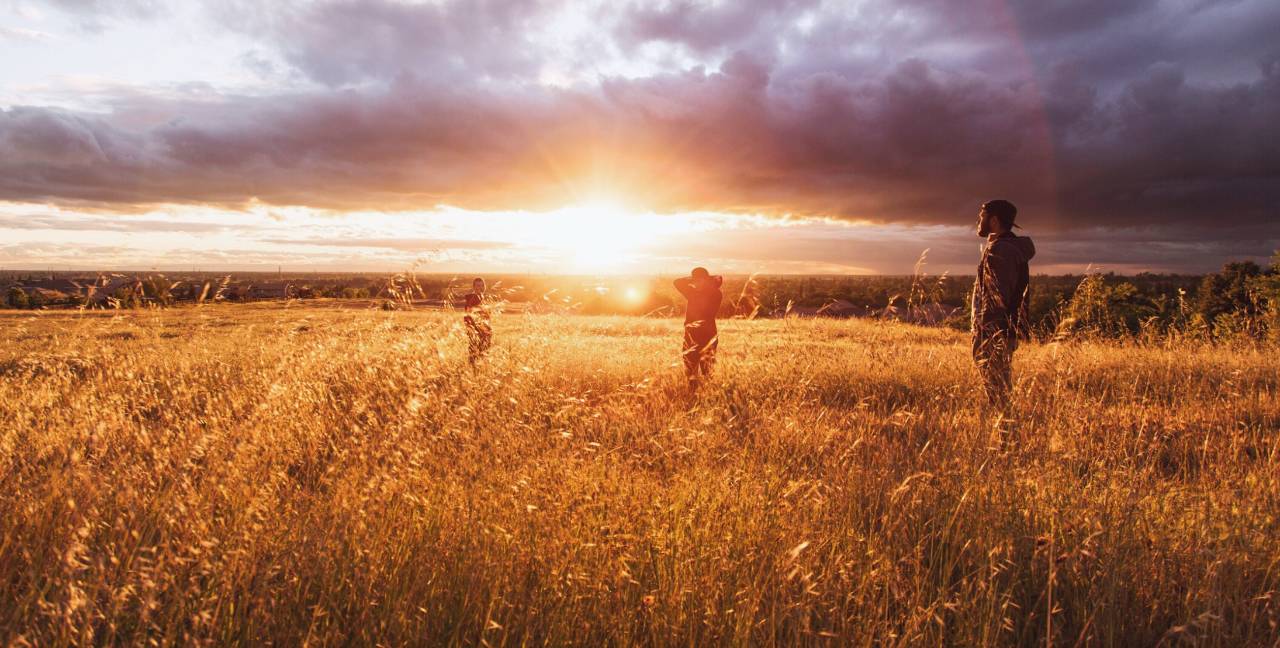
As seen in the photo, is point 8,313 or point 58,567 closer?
point 58,567

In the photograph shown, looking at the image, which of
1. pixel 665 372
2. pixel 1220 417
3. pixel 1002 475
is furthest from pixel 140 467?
pixel 1220 417

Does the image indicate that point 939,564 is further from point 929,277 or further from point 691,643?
point 929,277

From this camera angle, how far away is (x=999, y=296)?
22.1 ft

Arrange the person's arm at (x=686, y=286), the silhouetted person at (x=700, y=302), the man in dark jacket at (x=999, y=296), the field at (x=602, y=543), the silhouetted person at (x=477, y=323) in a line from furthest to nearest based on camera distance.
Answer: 1. the person's arm at (x=686, y=286)
2. the silhouetted person at (x=700, y=302)
3. the silhouetted person at (x=477, y=323)
4. the man in dark jacket at (x=999, y=296)
5. the field at (x=602, y=543)

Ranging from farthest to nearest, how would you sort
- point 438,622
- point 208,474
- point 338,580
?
point 208,474 < point 338,580 < point 438,622

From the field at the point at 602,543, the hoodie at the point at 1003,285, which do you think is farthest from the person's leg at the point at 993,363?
the field at the point at 602,543

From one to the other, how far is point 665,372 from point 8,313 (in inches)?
1329

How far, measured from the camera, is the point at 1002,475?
414 centimetres

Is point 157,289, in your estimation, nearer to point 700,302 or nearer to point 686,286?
point 686,286

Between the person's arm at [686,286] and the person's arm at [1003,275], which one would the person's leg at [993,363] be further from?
the person's arm at [686,286]

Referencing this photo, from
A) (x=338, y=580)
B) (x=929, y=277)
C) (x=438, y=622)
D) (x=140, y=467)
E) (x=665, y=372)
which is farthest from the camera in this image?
(x=665, y=372)

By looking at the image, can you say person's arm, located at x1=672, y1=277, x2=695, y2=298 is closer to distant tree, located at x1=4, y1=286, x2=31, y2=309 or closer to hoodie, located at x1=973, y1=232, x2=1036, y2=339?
hoodie, located at x1=973, y1=232, x2=1036, y2=339

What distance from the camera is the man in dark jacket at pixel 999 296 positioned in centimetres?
685

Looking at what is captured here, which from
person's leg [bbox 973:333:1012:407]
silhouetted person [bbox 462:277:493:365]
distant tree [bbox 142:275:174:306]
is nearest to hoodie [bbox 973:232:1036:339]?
person's leg [bbox 973:333:1012:407]
